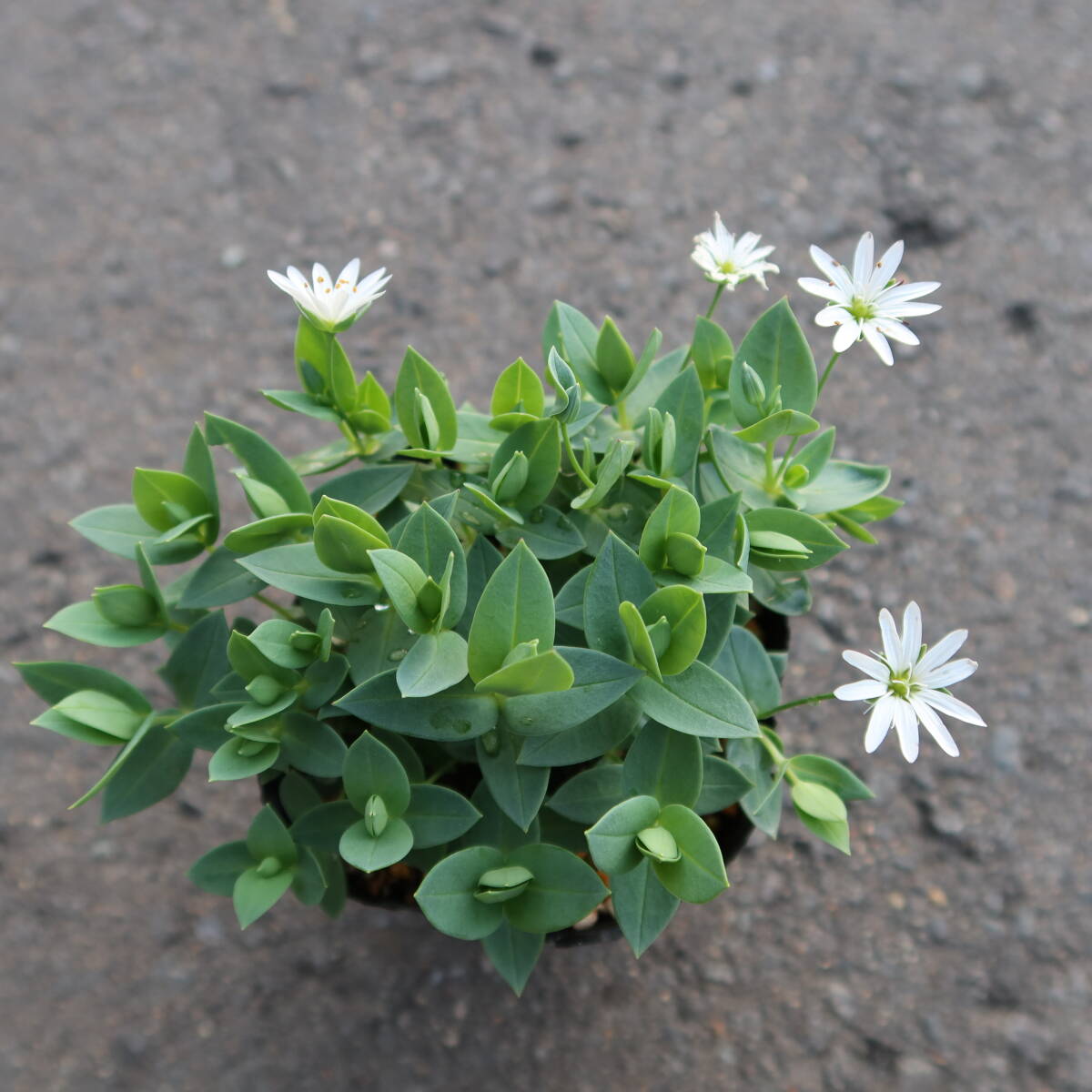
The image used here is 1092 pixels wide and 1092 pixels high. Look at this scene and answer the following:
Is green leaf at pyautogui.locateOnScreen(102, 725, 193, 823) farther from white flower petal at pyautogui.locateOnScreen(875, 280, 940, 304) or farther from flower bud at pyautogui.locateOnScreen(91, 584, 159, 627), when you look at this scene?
white flower petal at pyautogui.locateOnScreen(875, 280, 940, 304)

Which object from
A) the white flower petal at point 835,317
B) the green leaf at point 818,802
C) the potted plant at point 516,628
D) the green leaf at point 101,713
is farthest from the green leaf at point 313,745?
the white flower petal at point 835,317

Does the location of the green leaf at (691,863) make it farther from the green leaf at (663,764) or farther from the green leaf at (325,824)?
the green leaf at (325,824)

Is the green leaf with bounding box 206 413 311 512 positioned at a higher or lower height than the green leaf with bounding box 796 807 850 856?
higher

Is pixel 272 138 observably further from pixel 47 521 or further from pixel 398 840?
pixel 398 840

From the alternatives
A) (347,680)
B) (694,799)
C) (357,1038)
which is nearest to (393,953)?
(357,1038)

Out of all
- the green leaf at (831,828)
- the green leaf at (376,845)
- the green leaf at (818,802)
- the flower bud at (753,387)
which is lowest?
the green leaf at (831,828)

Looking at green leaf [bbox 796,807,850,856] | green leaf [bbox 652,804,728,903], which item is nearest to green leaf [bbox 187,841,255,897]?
green leaf [bbox 652,804,728,903]
